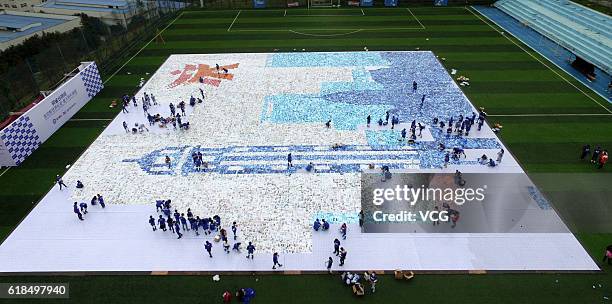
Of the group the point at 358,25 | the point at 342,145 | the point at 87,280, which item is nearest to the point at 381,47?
the point at 358,25

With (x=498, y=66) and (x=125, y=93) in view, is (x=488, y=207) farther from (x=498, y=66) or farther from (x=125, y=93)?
(x=125, y=93)

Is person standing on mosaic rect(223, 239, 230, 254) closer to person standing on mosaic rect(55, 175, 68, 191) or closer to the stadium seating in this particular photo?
person standing on mosaic rect(55, 175, 68, 191)

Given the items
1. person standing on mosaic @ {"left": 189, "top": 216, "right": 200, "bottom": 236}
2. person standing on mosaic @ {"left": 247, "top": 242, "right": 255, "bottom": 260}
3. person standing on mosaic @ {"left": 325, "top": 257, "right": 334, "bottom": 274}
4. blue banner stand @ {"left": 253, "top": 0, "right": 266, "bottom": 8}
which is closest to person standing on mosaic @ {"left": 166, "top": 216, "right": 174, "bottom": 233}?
person standing on mosaic @ {"left": 189, "top": 216, "right": 200, "bottom": 236}

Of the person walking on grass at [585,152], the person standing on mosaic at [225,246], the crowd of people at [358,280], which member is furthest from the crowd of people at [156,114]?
the person walking on grass at [585,152]

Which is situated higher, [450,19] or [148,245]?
[450,19]

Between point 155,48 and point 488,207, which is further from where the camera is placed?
point 155,48

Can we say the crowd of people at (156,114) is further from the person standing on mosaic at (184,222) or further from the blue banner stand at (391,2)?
the blue banner stand at (391,2)

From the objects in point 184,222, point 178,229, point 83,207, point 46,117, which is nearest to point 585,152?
point 184,222
